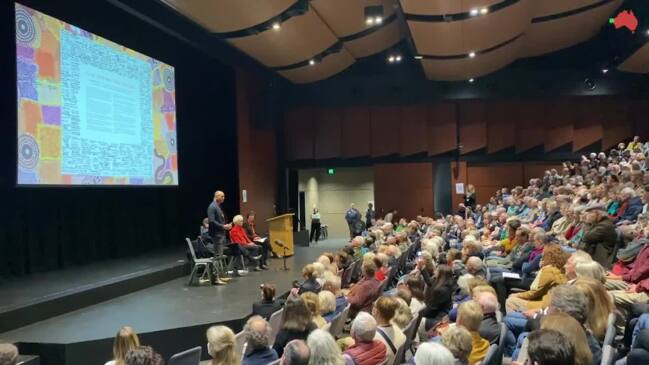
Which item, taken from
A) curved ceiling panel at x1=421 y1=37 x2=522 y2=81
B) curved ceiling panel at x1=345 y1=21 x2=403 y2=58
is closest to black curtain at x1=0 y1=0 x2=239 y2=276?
curved ceiling panel at x1=345 y1=21 x2=403 y2=58

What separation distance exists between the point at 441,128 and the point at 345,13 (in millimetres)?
6113

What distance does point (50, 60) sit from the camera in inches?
267

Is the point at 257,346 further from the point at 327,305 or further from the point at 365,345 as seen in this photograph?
the point at 327,305

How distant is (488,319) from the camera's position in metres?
3.63

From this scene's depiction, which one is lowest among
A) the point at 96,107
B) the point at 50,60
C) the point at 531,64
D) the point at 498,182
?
the point at 498,182

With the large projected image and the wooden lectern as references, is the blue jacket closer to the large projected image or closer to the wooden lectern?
the large projected image

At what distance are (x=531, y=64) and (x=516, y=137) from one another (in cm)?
214

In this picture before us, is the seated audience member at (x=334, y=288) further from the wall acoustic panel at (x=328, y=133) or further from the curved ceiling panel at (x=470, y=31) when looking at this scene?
the wall acoustic panel at (x=328, y=133)

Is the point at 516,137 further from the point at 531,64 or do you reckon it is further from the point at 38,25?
the point at 38,25

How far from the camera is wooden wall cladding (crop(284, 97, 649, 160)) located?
15445mm

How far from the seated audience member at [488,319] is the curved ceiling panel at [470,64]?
35.3ft

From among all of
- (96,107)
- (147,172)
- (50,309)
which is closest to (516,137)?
(147,172)

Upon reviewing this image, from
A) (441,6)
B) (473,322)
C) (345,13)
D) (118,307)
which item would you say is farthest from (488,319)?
(345,13)

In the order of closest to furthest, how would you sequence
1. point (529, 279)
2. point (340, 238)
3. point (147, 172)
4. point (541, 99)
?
point (529, 279)
point (147, 172)
point (541, 99)
point (340, 238)
